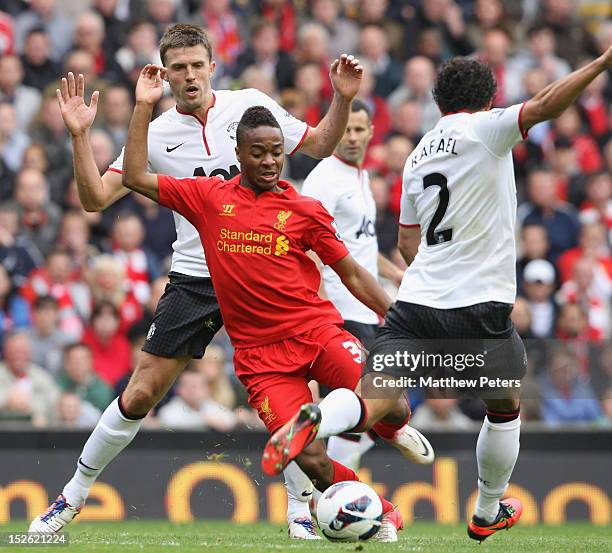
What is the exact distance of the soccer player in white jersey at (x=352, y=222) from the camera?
32.6 feet

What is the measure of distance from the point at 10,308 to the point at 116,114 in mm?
2531

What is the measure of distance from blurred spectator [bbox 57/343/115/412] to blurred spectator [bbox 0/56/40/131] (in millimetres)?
3416

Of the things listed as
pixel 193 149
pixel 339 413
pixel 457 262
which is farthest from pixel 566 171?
pixel 339 413

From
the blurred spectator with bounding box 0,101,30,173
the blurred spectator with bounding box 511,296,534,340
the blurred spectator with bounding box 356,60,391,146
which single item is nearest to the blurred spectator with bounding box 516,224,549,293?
the blurred spectator with bounding box 511,296,534,340

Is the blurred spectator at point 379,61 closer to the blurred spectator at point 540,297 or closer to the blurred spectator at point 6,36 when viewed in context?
the blurred spectator at point 540,297

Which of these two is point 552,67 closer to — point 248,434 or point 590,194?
point 590,194

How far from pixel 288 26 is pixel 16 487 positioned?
24.1 feet

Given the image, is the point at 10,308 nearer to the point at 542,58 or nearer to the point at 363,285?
the point at 363,285

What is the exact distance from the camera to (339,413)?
7121mm

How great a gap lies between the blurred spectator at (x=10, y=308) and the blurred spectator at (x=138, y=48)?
3281 millimetres

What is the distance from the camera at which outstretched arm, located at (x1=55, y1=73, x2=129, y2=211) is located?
776 centimetres

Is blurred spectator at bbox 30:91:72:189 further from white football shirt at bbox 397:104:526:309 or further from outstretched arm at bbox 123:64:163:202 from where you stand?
white football shirt at bbox 397:104:526:309

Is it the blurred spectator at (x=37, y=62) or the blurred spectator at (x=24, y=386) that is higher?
the blurred spectator at (x=37, y=62)

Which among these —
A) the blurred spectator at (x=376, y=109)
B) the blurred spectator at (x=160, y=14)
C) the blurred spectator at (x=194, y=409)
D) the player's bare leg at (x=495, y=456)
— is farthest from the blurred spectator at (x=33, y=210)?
the player's bare leg at (x=495, y=456)
